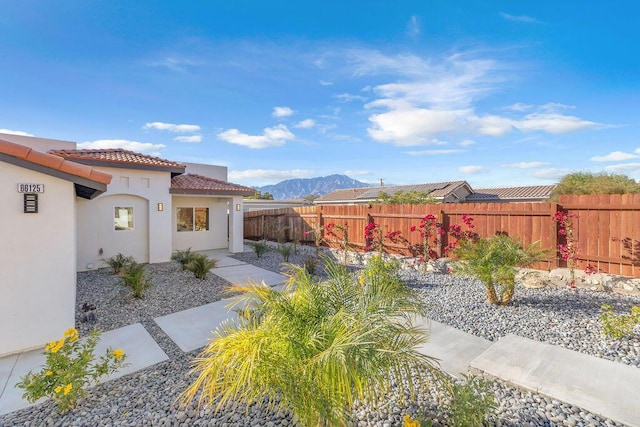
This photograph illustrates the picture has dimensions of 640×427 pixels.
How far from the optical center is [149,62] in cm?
1070

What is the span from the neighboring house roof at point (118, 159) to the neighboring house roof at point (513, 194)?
27.4m

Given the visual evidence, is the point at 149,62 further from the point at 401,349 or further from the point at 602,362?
the point at 602,362

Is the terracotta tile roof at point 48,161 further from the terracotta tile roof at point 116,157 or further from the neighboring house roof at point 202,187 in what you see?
the neighboring house roof at point 202,187

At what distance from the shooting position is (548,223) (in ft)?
25.5

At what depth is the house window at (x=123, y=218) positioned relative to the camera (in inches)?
437

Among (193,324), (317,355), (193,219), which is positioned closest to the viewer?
(317,355)

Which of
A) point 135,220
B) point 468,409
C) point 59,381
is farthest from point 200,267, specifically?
point 468,409

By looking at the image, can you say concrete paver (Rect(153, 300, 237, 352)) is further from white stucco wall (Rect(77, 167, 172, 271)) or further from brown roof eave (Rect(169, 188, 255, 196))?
brown roof eave (Rect(169, 188, 255, 196))

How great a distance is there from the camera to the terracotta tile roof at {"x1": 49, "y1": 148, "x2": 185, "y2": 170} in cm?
993

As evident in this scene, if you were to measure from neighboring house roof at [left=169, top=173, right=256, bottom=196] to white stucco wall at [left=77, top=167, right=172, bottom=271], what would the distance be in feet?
1.76

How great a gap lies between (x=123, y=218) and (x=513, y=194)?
31.1m

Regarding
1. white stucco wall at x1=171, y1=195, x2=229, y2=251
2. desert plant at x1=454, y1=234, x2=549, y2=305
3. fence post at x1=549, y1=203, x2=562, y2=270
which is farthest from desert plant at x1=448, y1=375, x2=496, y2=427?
white stucco wall at x1=171, y1=195, x2=229, y2=251

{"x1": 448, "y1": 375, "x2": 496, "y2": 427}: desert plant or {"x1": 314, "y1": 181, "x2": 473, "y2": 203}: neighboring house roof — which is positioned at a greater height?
{"x1": 314, "y1": 181, "x2": 473, "y2": 203}: neighboring house roof

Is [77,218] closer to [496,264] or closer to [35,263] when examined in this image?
[35,263]
